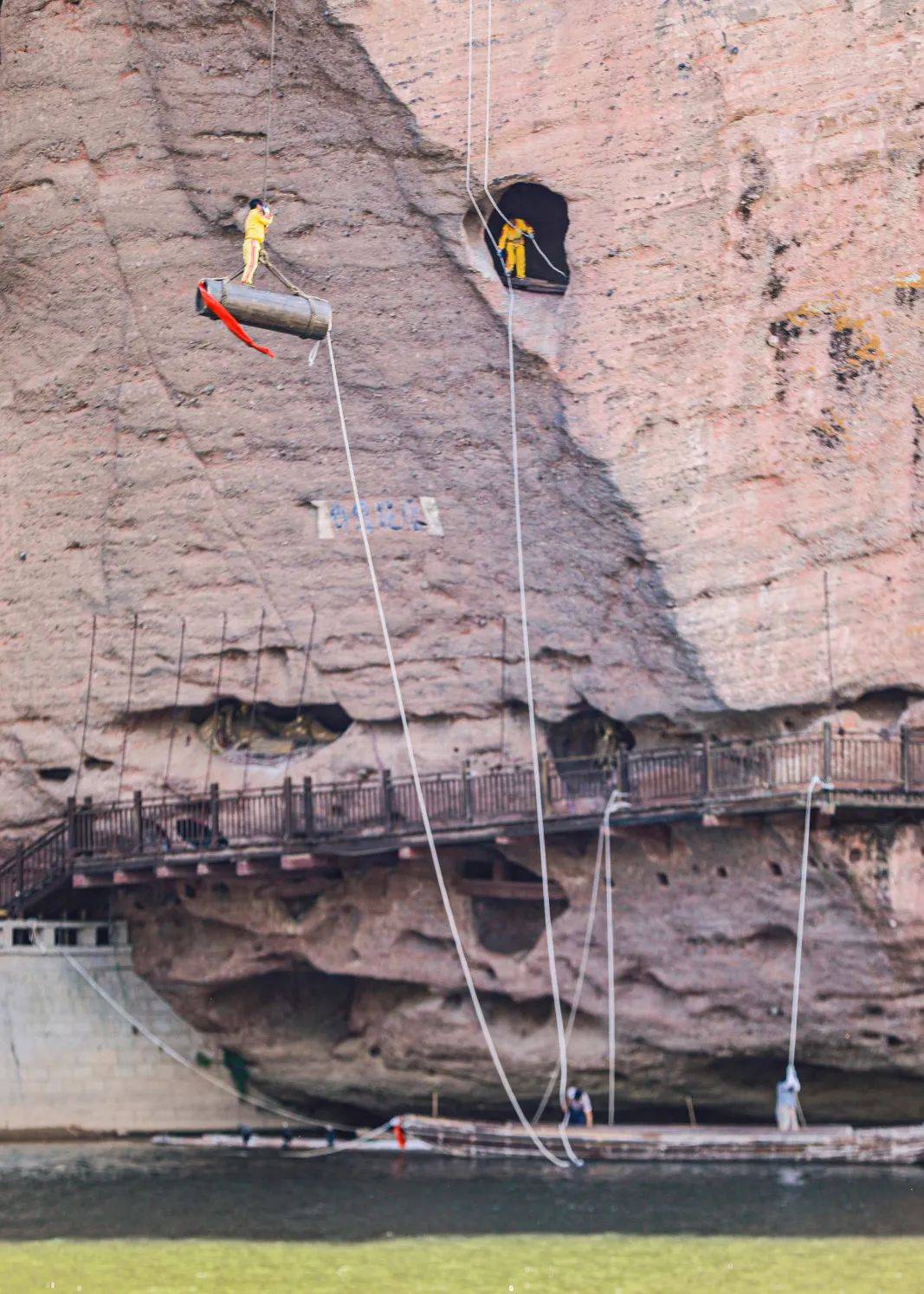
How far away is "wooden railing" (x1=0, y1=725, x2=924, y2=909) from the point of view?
83.8ft

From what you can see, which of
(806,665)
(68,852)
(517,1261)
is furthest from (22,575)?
(517,1261)

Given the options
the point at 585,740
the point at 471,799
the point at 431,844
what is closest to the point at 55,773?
the point at 471,799

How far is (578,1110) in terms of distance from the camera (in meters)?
28.0

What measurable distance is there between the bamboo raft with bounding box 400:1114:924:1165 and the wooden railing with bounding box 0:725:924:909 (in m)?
3.69

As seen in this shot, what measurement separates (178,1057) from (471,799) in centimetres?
628

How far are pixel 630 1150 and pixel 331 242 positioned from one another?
11209mm

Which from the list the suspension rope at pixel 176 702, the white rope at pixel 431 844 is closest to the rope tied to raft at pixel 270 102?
the white rope at pixel 431 844

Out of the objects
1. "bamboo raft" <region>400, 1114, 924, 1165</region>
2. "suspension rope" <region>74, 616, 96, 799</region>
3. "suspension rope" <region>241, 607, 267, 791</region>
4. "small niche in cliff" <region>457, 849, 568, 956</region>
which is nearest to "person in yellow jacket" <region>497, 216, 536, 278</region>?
"suspension rope" <region>241, 607, 267, 791</region>

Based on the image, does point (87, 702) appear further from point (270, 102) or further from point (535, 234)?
point (535, 234)

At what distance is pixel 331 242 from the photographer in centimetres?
2761

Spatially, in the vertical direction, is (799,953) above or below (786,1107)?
above

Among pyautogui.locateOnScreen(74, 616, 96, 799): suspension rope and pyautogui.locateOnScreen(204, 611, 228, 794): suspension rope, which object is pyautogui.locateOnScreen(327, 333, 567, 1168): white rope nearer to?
pyautogui.locateOnScreen(204, 611, 228, 794): suspension rope

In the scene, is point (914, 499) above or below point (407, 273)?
below

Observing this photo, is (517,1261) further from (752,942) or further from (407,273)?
(407,273)
